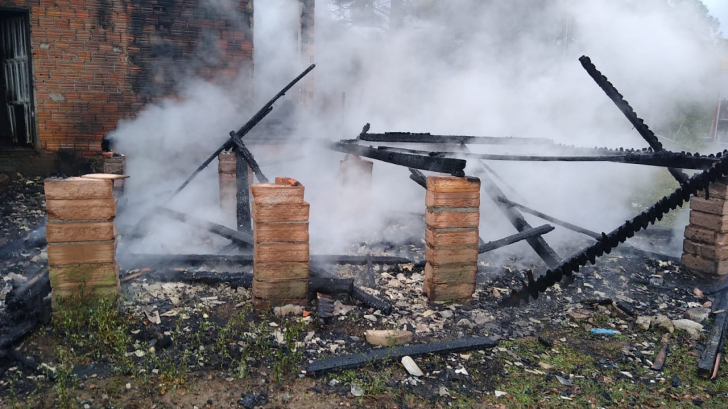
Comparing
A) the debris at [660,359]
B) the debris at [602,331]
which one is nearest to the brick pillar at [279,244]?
the debris at [602,331]

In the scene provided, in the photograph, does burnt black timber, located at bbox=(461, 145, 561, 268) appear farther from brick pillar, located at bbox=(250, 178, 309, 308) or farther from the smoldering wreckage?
brick pillar, located at bbox=(250, 178, 309, 308)

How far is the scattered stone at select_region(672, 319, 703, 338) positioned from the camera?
418 centimetres

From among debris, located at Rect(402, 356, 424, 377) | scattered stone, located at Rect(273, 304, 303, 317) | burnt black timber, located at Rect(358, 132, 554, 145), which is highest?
burnt black timber, located at Rect(358, 132, 554, 145)

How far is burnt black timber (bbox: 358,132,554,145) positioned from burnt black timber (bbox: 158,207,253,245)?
7.77 feet

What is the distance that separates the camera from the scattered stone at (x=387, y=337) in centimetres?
371

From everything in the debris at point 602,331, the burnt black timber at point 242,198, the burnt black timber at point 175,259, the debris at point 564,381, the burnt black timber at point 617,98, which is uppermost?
the burnt black timber at point 617,98

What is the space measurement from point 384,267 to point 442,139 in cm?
232

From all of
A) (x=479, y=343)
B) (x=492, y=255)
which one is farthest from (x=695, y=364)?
(x=492, y=255)

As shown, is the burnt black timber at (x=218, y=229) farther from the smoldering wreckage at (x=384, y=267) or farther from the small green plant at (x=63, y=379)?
the small green plant at (x=63, y=379)

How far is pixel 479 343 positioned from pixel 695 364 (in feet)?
5.52

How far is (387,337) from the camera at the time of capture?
3719mm

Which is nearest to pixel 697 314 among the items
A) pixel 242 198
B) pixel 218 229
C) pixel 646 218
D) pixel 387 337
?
pixel 646 218

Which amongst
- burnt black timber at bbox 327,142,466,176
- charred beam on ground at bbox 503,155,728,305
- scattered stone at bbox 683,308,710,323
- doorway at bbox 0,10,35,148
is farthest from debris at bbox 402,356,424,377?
doorway at bbox 0,10,35,148

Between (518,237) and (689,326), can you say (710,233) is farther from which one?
(518,237)
